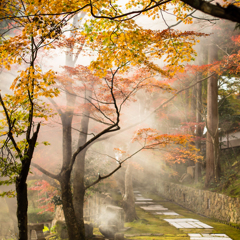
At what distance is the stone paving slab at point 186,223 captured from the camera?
940 cm

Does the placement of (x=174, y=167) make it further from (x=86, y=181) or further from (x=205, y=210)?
(x=86, y=181)

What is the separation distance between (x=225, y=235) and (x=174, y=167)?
12058mm

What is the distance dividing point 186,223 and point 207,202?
232 cm

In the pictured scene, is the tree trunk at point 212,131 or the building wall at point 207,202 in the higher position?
the tree trunk at point 212,131

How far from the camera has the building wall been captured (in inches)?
356

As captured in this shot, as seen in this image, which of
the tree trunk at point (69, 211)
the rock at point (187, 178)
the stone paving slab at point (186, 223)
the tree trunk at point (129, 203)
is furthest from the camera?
the rock at point (187, 178)

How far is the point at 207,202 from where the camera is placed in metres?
11.6

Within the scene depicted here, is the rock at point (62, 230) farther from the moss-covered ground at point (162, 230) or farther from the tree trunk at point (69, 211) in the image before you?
the moss-covered ground at point (162, 230)

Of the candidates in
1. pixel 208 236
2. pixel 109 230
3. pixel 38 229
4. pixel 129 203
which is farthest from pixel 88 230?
pixel 208 236

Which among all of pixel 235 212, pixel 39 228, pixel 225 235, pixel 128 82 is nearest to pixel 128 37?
pixel 128 82

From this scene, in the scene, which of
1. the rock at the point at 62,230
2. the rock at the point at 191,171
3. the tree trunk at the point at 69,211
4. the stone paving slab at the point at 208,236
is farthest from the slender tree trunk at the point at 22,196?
the rock at the point at 191,171

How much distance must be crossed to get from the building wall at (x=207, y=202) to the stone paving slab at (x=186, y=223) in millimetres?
1075

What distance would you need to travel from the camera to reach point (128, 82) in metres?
8.15

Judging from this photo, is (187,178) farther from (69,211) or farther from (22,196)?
(22,196)
